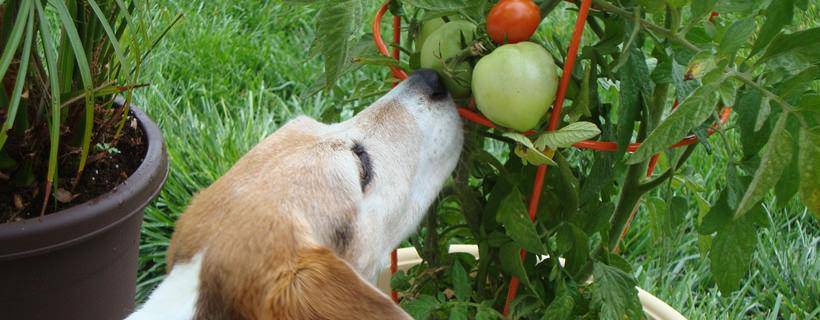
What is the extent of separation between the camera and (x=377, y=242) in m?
2.11

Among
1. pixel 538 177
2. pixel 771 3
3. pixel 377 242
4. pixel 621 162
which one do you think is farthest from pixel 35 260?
pixel 771 3

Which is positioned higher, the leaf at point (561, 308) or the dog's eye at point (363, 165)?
the dog's eye at point (363, 165)

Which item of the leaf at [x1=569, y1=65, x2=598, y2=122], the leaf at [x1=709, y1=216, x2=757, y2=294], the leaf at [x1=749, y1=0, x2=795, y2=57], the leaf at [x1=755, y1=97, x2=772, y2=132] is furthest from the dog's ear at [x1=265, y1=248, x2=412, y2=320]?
the leaf at [x1=749, y1=0, x2=795, y2=57]

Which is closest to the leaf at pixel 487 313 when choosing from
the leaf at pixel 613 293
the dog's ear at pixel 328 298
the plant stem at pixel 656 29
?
the leaf at pixel 613 293

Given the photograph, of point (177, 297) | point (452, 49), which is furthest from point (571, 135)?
point (177, 297)

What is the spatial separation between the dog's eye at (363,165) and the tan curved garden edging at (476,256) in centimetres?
56

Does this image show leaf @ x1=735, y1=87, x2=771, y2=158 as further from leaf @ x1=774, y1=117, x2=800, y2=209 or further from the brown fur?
the brown fur

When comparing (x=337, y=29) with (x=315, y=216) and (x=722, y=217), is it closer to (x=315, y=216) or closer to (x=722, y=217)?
(x=315, y=216)

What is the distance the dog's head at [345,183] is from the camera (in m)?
1.88

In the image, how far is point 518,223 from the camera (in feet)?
6.26

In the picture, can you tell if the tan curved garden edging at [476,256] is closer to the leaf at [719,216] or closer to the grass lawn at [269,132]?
the grass lawn at [269,132]

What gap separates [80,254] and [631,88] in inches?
62.1

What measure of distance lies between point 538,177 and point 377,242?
42cm

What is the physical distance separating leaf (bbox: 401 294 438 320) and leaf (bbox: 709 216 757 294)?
643mm
